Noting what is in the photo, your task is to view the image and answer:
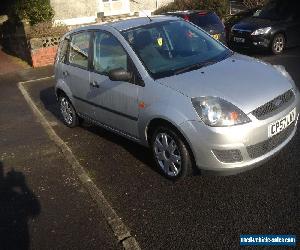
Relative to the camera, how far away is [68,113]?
702 centimetres

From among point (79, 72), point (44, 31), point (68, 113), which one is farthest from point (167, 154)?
point (44, 31)

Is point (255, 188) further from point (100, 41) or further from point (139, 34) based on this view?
point (100, 41)

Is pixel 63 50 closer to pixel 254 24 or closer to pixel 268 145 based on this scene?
pixel 268 145

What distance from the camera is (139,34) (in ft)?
16.9

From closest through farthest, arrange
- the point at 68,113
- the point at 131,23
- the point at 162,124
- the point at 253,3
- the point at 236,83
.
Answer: the point at 236,83, the point at 162,124, the point at 131,23, the point at 68,113, the point at 253,3

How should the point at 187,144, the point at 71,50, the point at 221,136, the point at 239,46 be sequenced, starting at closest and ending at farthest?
the point at 221,136 → the point at 187,144 → the point at 71,50 → the point at 239,46

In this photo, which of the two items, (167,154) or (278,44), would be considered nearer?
(167,154)

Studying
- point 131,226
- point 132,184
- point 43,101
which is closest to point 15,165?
point 132,184

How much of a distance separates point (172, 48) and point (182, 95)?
1.17 meters

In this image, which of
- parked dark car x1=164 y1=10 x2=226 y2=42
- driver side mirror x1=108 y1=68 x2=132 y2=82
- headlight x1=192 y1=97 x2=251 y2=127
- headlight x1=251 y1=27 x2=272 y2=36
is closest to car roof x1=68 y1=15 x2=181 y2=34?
driver side mirror x1=108 y1=68 x2=132 y2=82

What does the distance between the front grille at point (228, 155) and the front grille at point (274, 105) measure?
0.45 metres

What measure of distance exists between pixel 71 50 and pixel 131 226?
3.64m

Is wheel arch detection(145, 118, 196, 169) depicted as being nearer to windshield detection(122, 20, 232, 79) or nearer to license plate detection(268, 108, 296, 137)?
windshield detection(122, 20, 232, 79)

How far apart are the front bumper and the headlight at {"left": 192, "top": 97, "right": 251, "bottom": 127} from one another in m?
0.06
